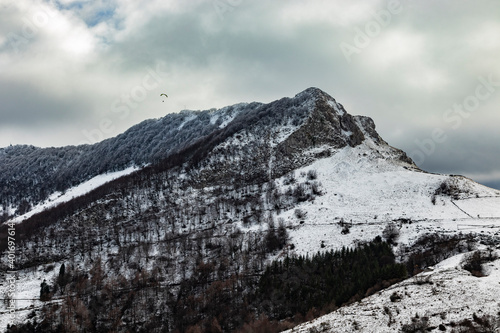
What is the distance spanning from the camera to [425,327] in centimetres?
3462

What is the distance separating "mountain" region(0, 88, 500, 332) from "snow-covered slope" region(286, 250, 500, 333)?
978cm

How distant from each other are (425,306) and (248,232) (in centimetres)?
6763

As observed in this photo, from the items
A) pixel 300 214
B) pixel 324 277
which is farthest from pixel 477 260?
pixel 300 214

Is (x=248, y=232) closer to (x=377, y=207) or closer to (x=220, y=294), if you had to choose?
(x=220, y=294)

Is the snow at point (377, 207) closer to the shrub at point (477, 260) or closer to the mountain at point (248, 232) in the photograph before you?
the mountain at point (248, 232)

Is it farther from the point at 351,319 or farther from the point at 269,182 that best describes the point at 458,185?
the point at 351,319

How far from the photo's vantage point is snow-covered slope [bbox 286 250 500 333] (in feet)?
118

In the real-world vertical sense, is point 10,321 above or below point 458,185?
below

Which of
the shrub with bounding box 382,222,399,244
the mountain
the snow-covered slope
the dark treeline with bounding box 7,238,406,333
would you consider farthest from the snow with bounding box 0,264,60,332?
the shrub with bounding box 382,222,399,244

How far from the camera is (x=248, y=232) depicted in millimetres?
103500

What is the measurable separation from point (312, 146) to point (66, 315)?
4046 inches

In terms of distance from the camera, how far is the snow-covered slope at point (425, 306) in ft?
118

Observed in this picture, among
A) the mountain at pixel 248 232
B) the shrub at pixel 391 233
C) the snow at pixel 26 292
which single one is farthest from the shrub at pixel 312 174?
the snow at pixel 26 292

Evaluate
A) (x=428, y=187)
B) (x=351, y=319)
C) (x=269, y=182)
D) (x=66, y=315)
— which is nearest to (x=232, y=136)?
(x=269, y=182)
